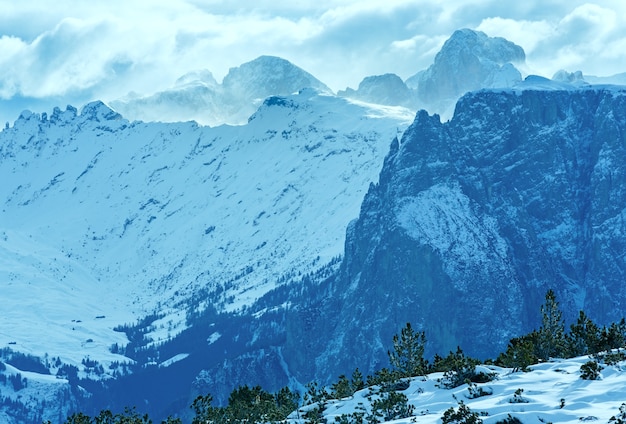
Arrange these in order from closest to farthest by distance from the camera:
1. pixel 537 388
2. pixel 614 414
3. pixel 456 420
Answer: pixel 614 414
pixel 456 420
pixel 537 388

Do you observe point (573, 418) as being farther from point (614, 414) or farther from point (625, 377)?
point (625, 377)

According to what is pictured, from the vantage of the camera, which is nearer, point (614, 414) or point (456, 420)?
point (614, 414)

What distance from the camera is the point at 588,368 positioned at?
196500mm

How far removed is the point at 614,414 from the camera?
17188 cm

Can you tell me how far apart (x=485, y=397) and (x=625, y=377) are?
2208 centimetres

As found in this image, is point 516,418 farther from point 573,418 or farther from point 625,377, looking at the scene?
point 625,377

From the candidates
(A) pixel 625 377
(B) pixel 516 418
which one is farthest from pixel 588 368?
(B) pixel 516 418

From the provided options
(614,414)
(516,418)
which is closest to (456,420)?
(516,418)

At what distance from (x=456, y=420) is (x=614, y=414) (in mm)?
23915

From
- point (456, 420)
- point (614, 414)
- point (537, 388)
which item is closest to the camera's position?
point (614, 414)

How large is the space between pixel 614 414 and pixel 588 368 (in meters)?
24.9

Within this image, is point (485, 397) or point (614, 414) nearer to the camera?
point (614, 414)

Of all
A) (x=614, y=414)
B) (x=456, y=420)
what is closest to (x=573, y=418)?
(x=614, y=414)

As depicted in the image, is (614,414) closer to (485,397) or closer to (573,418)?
(573,418)
